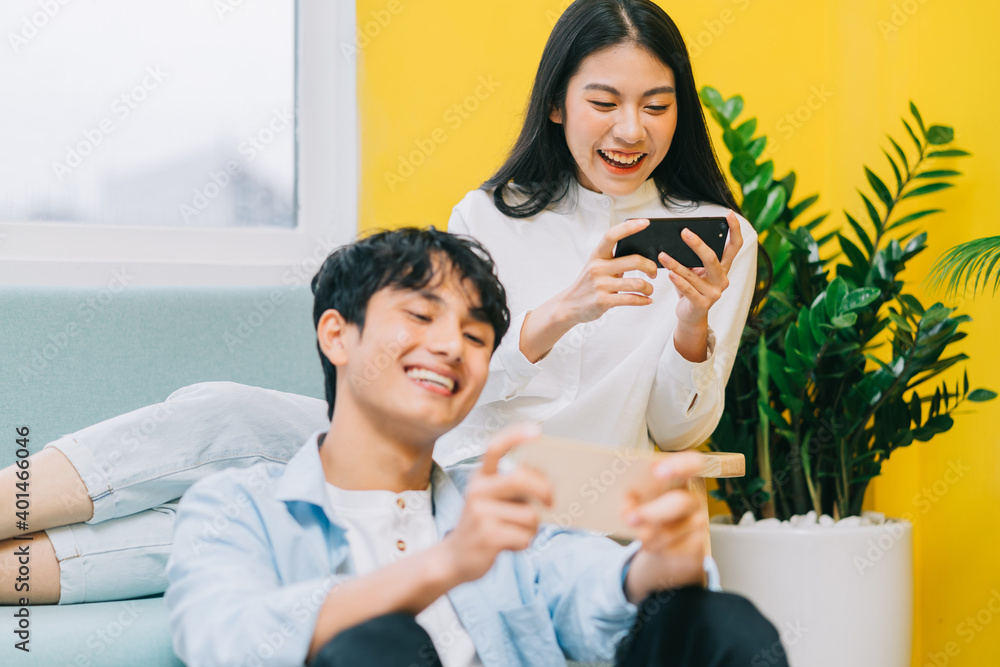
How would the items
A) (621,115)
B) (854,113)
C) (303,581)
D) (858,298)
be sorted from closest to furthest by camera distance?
(303,581)
(621,115)
(858,298)
(854,113)

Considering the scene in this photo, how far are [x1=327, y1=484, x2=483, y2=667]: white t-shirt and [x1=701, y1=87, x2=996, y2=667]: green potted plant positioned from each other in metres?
0.98

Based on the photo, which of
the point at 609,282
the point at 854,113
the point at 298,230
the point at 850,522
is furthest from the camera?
the point at 854,113

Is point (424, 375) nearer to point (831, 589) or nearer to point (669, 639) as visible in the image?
point (669, 639)

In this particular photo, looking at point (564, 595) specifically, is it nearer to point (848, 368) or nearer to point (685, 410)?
point (685, 410)

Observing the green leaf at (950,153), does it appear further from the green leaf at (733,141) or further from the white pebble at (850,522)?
the white pebble at (850,522)

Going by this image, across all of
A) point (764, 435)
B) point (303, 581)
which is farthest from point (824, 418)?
point (303, 581)

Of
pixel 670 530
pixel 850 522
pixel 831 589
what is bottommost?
pixel 831 589

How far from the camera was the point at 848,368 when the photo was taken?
1.91m

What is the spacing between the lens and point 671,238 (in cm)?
133

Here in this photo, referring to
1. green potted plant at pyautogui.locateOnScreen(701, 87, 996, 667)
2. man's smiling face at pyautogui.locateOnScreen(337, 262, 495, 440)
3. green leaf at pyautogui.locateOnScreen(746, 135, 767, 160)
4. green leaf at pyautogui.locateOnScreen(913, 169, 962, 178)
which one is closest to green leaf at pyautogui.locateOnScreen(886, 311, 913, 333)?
green potted plant at pyautogui.locateOnScreen(701, 87, 996, 667)

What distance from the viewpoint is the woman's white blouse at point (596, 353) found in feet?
4.98

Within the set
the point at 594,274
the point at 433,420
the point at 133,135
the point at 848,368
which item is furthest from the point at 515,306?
the point at 133,135

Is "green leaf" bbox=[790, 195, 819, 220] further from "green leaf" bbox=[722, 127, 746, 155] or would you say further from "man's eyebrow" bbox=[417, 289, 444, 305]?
"man's eyebrow" bbox=[417, 289, 444, 305]

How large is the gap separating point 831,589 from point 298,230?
1440 millimetres
